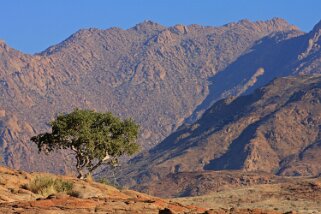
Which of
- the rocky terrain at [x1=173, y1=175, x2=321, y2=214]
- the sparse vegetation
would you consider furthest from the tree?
the sparse vegetation

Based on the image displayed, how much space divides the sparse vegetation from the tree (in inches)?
785

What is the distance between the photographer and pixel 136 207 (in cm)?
2675

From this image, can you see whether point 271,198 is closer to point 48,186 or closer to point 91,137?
point 91,137

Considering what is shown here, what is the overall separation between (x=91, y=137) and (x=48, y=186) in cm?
2238

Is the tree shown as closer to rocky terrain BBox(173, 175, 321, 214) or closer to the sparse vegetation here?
rocky terrain BBox(173, 175, 321, 214)

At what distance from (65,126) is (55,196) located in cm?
2945

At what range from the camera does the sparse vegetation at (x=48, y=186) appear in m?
33.9

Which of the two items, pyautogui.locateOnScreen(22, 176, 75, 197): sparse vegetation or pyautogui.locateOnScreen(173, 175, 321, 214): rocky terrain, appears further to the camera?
pyautogui.locateOnScreen(173, 175, 321, 214): rocky terrain

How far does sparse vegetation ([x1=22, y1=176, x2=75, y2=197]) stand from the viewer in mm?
33925

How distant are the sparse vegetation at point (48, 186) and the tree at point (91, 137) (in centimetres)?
1993

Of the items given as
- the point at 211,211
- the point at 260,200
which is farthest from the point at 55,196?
the point at 260,200

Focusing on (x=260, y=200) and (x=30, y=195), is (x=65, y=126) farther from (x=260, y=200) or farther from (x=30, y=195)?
(x=30, y=195)

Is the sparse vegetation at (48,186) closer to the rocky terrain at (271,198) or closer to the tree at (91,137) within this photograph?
the tree at (91,137)

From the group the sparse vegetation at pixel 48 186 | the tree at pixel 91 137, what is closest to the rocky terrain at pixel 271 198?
the tree at pixel 91 137
